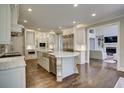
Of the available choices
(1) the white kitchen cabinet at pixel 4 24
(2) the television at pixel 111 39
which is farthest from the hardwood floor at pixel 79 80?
(2) the television at pixel 111 39

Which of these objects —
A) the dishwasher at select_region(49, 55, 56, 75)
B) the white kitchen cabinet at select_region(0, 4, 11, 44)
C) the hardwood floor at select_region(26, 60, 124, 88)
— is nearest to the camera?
the white kitchen cabinet at select_region(0, 4, 11, 44)

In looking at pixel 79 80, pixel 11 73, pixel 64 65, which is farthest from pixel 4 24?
pixel 79 80

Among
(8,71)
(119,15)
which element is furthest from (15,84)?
(119,15)

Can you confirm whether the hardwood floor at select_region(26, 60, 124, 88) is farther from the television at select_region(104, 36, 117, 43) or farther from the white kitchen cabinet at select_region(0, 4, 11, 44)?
the television at select_region(104, 36, 117, 43)

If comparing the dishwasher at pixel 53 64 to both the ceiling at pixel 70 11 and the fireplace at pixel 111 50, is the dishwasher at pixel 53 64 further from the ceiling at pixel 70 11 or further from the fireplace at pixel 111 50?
the fireplace at pixel 111 50

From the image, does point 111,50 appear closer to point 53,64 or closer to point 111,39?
point 111,39

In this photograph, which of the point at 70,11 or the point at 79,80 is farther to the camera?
the point at 70,11

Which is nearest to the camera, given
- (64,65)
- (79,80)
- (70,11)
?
(79,80)

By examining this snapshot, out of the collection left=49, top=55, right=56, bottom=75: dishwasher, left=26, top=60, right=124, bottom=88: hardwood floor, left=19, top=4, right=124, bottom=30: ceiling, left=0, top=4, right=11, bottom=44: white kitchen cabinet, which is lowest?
A: left=26, top=60, right=124, bottom=88: hardwood floor

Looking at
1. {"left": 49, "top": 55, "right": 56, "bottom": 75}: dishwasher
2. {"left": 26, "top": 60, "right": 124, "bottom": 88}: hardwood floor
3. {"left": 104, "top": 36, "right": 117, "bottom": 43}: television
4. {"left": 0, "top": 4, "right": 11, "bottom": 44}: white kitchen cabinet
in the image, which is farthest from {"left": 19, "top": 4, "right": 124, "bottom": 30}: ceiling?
{"left": 104, "top": 36, "right": 117, "bottom": 43}: television

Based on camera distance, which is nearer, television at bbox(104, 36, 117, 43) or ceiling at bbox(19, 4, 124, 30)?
ceiling at bbox(19, 4, 124, 30)
